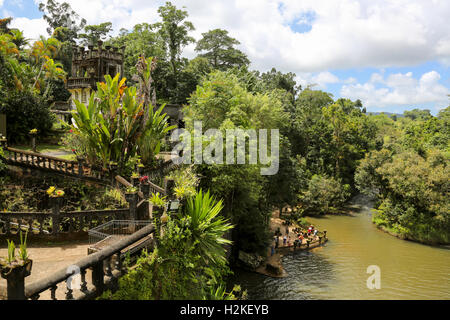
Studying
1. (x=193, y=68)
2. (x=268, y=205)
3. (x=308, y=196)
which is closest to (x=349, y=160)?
(x=308, y=196)

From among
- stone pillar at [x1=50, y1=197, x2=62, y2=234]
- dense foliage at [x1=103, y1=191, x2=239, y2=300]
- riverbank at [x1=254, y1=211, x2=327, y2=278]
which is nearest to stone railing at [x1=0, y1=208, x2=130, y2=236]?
stone pillar at [x1=50, y1=197, x2=62, y2=234]

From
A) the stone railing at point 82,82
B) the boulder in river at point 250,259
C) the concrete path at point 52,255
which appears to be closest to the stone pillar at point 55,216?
the concrete path at point 52,255

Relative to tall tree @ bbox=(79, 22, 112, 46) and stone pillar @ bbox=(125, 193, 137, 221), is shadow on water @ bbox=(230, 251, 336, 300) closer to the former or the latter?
stone pillar @ bbox=(125, 193, 137, 221)

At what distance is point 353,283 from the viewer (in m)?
20.1

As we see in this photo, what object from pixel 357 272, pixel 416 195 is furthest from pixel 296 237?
pixel 416 195

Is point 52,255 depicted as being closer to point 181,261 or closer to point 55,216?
point 55,216

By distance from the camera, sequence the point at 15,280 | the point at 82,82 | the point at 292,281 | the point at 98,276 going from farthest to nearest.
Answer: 1. the point at 82,82
2. the point at 292,281
3. the point at 98,276
4. the point at 15,280

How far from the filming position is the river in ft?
62.8

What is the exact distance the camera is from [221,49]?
1724 inches

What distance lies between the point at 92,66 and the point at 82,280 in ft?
80.2

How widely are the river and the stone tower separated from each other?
18677 mm

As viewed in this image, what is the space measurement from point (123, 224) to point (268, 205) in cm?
1939
